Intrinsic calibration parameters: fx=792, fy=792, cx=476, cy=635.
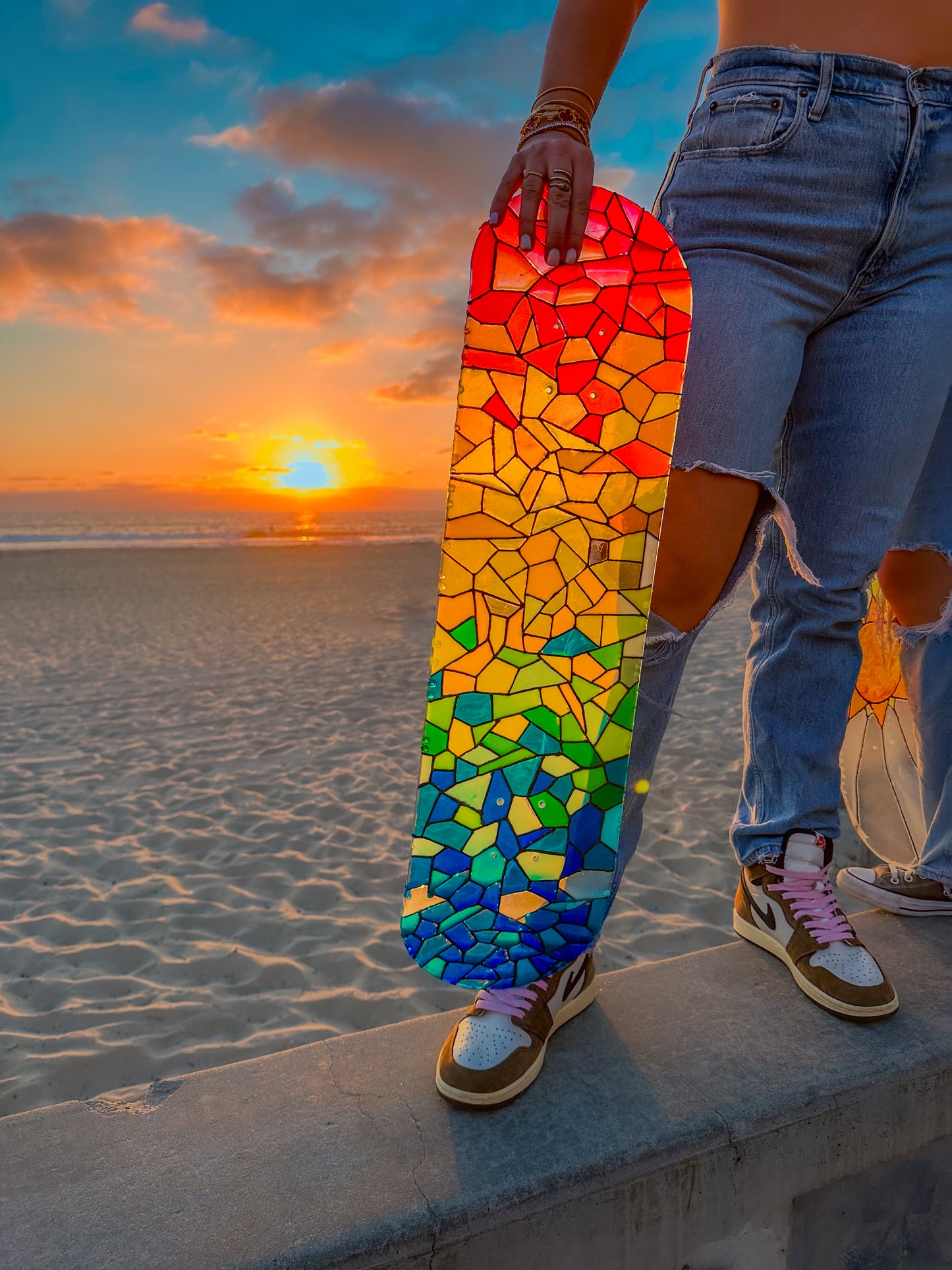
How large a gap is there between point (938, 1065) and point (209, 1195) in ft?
3.38

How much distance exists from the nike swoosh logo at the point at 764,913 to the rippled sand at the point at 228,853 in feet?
2.99

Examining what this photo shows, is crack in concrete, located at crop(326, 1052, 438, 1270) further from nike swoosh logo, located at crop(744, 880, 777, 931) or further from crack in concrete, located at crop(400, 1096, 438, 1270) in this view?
nike swoosh logo, located at crop(744, 880, 777, 931)

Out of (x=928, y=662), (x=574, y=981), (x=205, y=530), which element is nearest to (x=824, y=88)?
(x=928, y=662)

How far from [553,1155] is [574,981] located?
283mm

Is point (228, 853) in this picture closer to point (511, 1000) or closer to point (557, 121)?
point (511, 1000)

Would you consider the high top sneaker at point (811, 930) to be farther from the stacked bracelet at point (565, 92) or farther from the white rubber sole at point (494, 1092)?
the stacked bracelet at point (565, 92)

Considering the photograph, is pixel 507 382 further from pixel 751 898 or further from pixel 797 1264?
pixel 797 1264

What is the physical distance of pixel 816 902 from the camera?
137 cm

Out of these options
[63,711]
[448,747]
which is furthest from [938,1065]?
[63,711]

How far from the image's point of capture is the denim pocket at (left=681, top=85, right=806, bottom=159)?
45.1 inches

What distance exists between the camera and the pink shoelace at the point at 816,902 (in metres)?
1.35

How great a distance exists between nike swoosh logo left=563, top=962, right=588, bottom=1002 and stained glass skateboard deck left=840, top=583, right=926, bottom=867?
0.84m

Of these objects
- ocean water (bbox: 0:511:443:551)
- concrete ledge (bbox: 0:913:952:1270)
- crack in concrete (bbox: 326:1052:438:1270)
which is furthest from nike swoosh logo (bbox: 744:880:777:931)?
ocean water (bbox: 0:511:443:551)

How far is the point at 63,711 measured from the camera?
5008 mm
